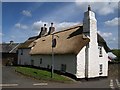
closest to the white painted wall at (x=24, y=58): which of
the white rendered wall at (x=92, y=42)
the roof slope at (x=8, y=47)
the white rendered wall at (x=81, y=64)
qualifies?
the roof slope at (x=8, y=47)

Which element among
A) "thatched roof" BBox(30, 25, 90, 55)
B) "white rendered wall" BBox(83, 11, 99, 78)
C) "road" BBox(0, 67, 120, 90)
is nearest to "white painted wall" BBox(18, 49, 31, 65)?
"thatched roof" BBox(30, 25, 90, 55)

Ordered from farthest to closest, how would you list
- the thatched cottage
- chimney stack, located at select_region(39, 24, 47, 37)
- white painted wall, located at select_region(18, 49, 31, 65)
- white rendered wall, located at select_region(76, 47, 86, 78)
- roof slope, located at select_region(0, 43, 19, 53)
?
roof slope, located at select_region(0, 43, 19, 53) < chimney stack, located at select_region(39, 24, 47, 37) < white painted wall, located at select_region(18, 49, 31, 65) < the thatched cottage < white rendered wall, located at select_region(76, 47, 86, 78)

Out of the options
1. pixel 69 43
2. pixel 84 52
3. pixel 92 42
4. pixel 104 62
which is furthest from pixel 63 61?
pixel 104 62

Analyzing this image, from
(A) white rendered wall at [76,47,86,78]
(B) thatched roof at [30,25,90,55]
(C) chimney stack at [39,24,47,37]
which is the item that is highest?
(C) chimney stack at [39,24,47,37]

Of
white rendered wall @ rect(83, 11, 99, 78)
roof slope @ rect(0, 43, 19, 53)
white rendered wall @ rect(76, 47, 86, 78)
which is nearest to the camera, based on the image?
white rendered wall @ rect(76, 47, 86, 78)

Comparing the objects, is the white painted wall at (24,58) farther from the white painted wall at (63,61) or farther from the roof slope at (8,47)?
the roof slope at (8,47)

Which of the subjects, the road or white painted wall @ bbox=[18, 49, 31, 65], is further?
white painted wall @ bbox=[18, 49, 31, 65]

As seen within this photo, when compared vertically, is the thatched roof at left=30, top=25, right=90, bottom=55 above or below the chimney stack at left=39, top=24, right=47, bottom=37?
below

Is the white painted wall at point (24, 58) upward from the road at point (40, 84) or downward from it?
upward

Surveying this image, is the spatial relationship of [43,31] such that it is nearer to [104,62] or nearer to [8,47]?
[8,47]

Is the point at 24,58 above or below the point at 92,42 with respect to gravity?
below

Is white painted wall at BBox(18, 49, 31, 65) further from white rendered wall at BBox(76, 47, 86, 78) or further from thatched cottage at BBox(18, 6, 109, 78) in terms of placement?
white rendered wall at BBox(76, 47, 86, 78)

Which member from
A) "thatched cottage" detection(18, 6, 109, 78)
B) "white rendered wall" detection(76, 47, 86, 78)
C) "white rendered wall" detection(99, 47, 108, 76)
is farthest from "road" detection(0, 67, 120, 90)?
"white rendered wall" detection(99, 47, 108, 76)

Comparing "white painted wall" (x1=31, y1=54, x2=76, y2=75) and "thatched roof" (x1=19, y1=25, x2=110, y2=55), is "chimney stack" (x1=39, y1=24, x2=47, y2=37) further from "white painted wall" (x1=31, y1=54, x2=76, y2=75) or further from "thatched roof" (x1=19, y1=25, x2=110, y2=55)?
"thatched roof" (x1=19, y1=25, x2=110, y2=55)
